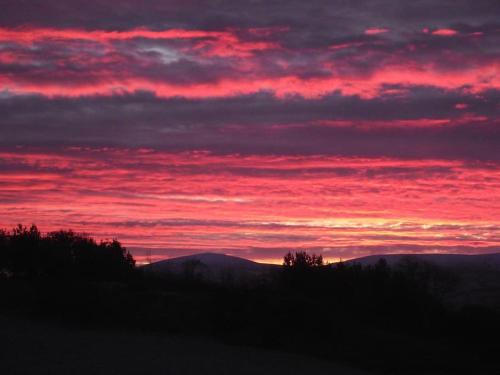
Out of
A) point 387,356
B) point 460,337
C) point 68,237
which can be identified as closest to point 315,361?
point 387,356

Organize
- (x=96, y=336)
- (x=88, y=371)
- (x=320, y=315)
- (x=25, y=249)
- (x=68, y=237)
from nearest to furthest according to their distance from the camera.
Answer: (x=88, y=371), (x=96, y=336), (x=320, y=315), (x=25, y=249), (x=68, y=237)

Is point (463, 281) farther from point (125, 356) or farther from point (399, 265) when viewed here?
point (125, 356)

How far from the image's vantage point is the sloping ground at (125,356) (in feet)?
50.6

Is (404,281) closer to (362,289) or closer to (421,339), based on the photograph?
(362,289)

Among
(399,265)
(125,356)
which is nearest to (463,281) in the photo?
(399,265)

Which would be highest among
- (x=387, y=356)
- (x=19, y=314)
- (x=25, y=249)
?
(x=25, y=249)

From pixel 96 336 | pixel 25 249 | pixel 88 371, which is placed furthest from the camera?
pixel 25 249

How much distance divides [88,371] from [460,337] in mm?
15526

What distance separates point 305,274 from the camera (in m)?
30.1

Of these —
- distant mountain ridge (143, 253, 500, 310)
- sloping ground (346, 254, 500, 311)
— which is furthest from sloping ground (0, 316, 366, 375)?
sloping ground (346, 254, 500, 311)

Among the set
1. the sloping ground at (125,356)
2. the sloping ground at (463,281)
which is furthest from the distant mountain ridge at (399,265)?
the sloping ground at (125,356)

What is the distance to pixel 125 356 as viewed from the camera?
17.0m

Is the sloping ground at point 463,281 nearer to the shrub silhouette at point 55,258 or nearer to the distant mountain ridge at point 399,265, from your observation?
the distant mountain ridge at point 399,265

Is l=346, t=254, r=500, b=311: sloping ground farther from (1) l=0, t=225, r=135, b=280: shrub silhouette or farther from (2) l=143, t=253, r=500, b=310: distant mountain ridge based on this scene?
(1) l=0, t=225, r=135, b=280: shrub silhouette
